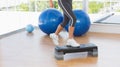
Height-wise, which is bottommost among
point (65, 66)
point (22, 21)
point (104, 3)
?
point (65, 66)

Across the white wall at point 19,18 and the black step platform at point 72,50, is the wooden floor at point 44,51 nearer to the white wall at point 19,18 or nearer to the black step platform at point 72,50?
the black step platform at point 72,50

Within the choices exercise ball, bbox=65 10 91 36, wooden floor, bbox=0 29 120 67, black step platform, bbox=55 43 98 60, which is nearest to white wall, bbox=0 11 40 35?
wooden floor, bbox=0 29 120 67

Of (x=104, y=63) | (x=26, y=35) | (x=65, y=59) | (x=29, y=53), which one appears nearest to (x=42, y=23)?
(x=26, y=35)

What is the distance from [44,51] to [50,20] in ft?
3.34

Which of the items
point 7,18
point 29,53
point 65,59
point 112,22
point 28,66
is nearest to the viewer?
point 28,66

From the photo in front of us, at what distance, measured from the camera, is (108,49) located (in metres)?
3.23

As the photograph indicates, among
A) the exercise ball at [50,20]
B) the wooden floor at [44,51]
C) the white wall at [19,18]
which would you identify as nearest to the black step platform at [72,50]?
the wooden floor at [44,51]

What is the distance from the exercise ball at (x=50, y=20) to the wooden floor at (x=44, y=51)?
202mm

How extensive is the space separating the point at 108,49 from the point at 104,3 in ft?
5.44

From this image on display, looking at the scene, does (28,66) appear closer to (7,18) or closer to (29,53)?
(29,53)

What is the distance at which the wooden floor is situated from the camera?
265 cm

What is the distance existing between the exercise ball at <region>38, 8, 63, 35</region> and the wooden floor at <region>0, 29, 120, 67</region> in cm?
20

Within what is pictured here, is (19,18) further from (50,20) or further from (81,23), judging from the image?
(81,23)

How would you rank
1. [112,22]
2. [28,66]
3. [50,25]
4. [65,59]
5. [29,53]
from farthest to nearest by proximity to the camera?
1. [112,22]
2. [50,25]
3. [29,53]
4. [65,59]
5. [28,66]
